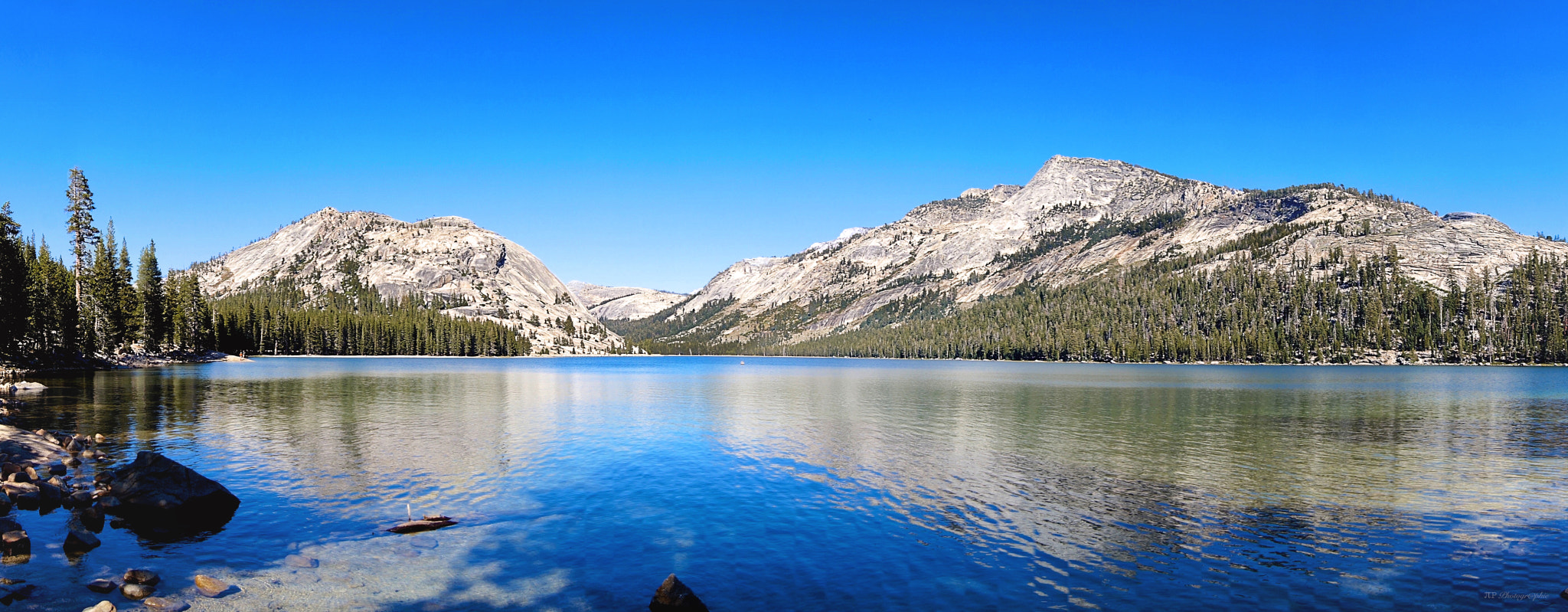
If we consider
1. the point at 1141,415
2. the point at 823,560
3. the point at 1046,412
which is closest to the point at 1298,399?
the point at 1141,415

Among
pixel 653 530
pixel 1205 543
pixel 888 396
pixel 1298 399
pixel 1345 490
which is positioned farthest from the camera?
pixel 888 396

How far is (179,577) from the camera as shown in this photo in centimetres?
1991

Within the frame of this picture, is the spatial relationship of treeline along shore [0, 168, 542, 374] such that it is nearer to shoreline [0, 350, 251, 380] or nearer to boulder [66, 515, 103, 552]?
shoreline [0, 350, 251, 380]

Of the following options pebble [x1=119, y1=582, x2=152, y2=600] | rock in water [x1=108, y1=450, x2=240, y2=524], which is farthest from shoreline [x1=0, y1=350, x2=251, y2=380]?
pebble [x1=119, y1=582, x2=152, y2=600]

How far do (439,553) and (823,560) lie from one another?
11.4m

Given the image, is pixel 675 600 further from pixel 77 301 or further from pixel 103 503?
pixel 77 301

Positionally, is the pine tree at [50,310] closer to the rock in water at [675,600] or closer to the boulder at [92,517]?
the boulder at [92,517]

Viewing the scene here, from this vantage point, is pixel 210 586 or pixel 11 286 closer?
pixel 210 586

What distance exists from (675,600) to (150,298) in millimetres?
175198

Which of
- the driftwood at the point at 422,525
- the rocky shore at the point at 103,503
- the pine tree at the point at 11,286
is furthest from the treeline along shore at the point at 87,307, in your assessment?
the driftwood at the point at 422,525

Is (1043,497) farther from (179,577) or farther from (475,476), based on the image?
(179,577)

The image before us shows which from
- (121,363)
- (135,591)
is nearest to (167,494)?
(135,591)

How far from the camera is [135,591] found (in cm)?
1831

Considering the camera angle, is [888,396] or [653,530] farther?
[888,396]
